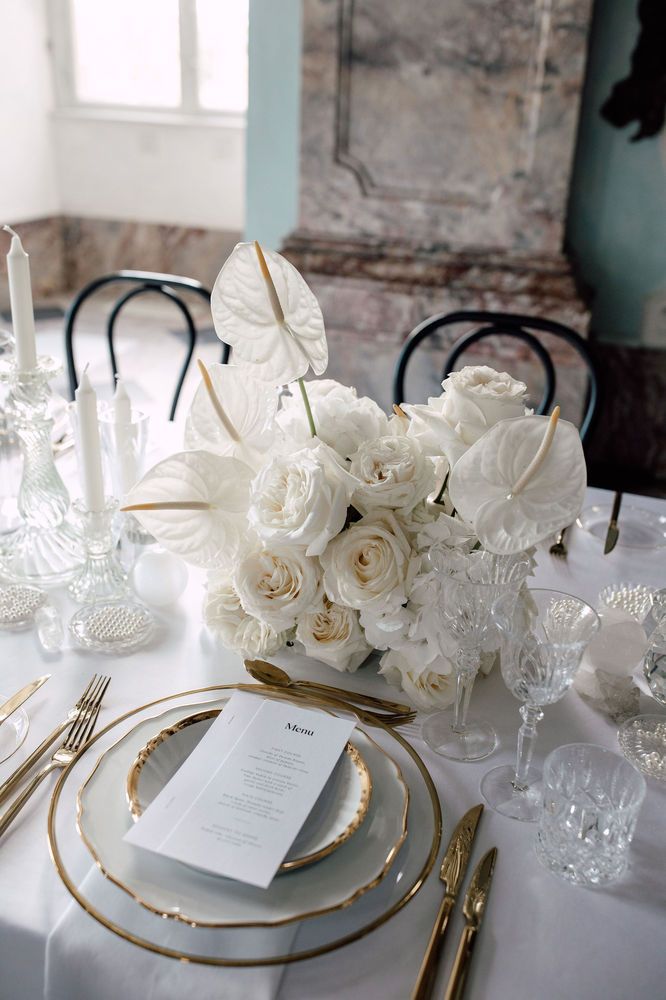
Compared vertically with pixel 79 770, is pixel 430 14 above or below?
above

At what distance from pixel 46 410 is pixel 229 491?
1.16 feet

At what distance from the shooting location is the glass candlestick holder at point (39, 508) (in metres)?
1.12

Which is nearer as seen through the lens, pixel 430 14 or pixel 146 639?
pixel 146 639

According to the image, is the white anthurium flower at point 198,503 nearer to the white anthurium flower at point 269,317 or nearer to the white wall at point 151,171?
the white anthurium flower at point 269,317

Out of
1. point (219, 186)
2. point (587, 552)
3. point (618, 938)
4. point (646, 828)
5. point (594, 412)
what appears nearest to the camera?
point (618, 938)

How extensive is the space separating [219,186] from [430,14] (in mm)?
2886

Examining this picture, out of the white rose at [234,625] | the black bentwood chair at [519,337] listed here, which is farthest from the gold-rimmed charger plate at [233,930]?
the black bentwood chair at [519,337]

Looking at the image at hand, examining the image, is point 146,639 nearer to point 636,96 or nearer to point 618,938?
point 618,938

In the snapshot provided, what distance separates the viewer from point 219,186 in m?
5.29

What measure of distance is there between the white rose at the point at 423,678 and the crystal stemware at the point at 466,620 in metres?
0.02

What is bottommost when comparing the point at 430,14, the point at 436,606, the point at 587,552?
the point at 587,552

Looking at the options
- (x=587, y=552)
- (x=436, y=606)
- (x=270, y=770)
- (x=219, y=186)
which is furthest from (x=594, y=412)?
(x=219, y=186)

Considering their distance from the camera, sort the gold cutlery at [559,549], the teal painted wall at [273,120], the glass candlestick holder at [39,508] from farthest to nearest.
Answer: the teal painted wall at [273,120] < the gold cutlery at [559,549] < the glass candlestick holder at [39,508]

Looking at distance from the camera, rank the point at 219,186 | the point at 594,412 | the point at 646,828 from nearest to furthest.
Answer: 1. the point at 646,828
2. the point at 594,412
3. the point at 219,186
